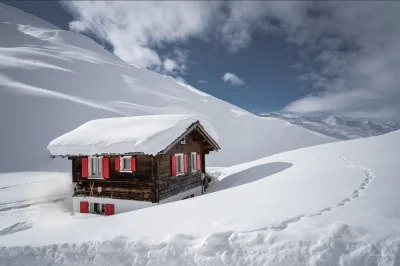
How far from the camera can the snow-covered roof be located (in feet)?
36.1

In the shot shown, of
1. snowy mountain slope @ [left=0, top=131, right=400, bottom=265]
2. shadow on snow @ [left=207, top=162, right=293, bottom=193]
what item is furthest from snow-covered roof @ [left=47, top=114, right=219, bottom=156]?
shadow on snow @ [left=207, top=162, right=293, bottom=193]

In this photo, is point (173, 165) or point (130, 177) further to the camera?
point (173, 165)

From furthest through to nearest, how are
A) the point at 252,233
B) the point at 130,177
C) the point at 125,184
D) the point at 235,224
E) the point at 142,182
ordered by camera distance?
the point at 125,184
the point at 130,177
the point at 142,182
the point at 235,224
the point at 252,233

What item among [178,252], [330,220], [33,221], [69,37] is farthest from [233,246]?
[69,37]

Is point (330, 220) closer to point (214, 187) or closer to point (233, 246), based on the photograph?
point (233, 246)

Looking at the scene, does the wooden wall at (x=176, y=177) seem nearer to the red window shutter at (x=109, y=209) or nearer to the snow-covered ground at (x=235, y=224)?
the snow-covered ground at (x=235, y=224)

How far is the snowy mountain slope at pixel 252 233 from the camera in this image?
4383mm

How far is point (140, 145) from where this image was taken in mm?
10680

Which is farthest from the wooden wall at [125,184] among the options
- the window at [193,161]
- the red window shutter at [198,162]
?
the red window shutter at [198,162]

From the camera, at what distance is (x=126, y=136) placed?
11.7 m

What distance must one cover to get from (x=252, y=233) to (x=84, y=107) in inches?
1625

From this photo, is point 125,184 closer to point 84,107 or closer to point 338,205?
point 338,205

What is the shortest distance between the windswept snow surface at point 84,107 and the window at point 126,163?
13.6m

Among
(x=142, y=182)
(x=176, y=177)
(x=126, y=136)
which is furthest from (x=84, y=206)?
(x=176, y=177)
